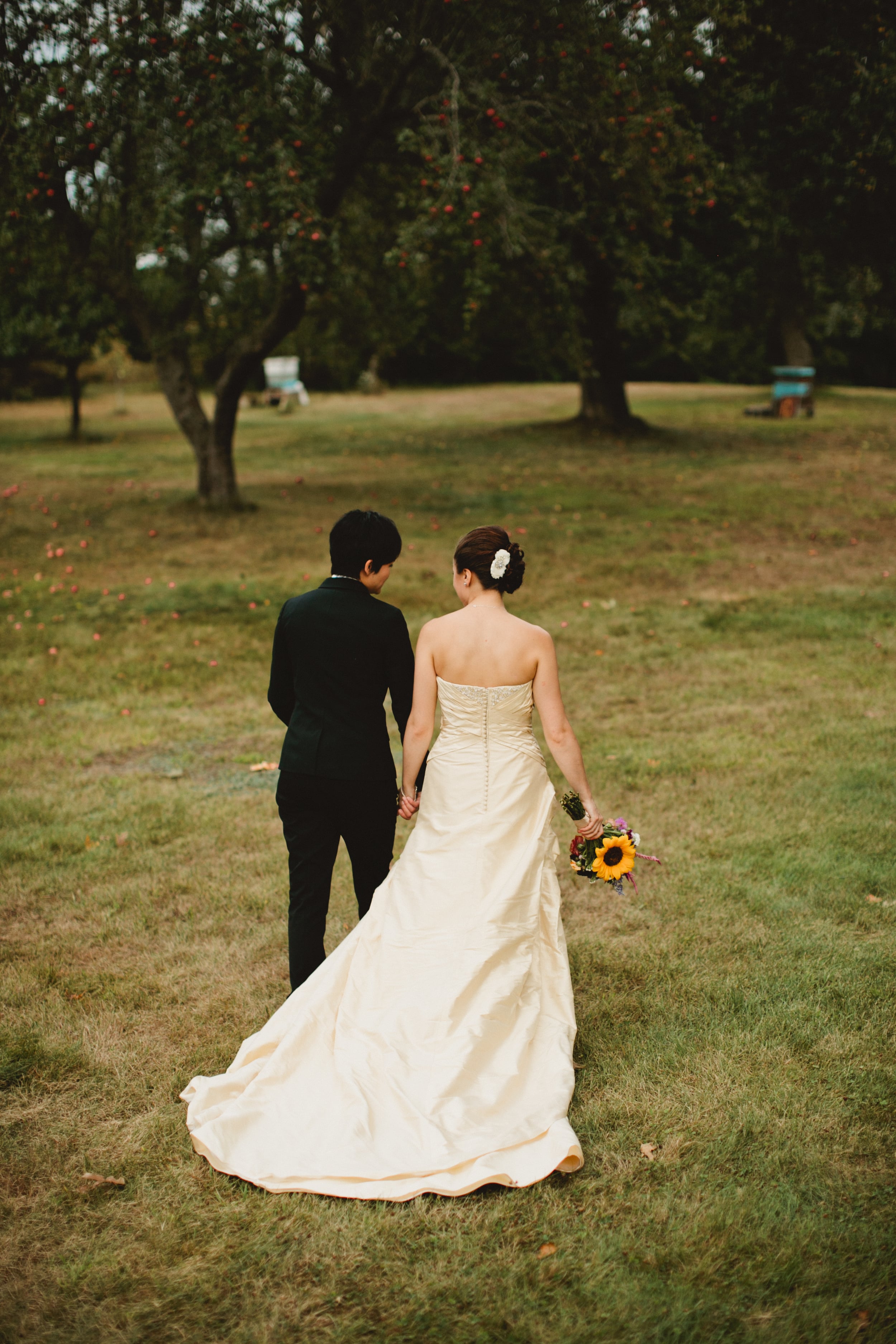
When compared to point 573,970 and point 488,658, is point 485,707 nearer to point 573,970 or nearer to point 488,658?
point 488,658

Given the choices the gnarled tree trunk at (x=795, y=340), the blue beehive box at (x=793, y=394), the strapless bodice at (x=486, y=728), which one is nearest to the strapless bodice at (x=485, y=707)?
the strapless bodice at (x=486, y=728)

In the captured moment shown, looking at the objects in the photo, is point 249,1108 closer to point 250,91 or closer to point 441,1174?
point 441,1174

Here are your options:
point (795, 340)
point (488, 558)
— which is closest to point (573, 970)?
point (488, 558)

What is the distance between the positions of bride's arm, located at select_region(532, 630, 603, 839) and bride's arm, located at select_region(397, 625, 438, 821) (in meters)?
0.41

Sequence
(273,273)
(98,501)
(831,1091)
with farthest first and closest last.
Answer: (98,501) < (273,273) < (831,1091)

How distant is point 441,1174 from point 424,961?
2.45ft

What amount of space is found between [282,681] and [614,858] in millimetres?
1521

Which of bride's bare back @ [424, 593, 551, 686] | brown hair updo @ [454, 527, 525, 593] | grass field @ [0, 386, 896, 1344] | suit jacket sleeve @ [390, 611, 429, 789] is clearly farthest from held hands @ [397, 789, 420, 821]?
grass field @ [0, 386, 896, 1344]

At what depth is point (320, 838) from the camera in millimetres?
4055

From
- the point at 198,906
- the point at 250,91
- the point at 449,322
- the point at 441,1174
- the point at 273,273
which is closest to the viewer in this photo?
the point at 441,1174

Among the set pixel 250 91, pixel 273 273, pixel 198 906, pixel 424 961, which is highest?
pixel 250 91

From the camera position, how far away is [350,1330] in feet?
9.30

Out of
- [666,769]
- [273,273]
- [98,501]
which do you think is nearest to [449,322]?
[273,273]

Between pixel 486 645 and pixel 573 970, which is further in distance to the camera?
pixel 573 970
